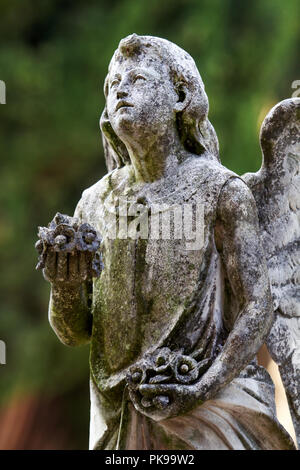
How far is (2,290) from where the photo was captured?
24.1 ft

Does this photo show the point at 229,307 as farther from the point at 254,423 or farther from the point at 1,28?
the point at 1,28

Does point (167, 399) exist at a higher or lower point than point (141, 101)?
lower

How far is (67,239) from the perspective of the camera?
3107 millimetres

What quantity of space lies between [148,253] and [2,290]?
4247mm

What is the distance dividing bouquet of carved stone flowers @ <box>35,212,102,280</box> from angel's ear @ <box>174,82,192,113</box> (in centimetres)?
54

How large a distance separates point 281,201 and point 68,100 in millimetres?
4019

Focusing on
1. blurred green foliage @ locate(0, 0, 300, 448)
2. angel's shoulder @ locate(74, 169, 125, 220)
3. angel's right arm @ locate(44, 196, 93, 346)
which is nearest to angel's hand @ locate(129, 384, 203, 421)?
angel's right arm @ locate(44, 196, 93, 346)

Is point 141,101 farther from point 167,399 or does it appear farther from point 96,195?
point 167,399

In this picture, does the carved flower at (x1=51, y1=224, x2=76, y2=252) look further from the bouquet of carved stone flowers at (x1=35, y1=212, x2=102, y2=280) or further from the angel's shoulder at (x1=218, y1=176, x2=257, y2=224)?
the angel's shoulder at (x1=218, y1=176, x2=257, y2=224)

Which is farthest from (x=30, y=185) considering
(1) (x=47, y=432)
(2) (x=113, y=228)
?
(2) (x=113, y=228)

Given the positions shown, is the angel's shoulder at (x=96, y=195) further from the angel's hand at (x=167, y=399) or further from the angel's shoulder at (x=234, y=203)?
the angel's hand at (x=167, y=399)

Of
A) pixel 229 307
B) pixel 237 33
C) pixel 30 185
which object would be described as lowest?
pixel 229 307

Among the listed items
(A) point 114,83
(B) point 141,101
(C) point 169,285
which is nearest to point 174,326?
(C) point 169,285

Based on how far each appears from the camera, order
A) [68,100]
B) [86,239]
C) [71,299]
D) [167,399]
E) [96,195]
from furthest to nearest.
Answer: [68,100] < [96,195] < [71,299] < [86,239] < [167,399]
